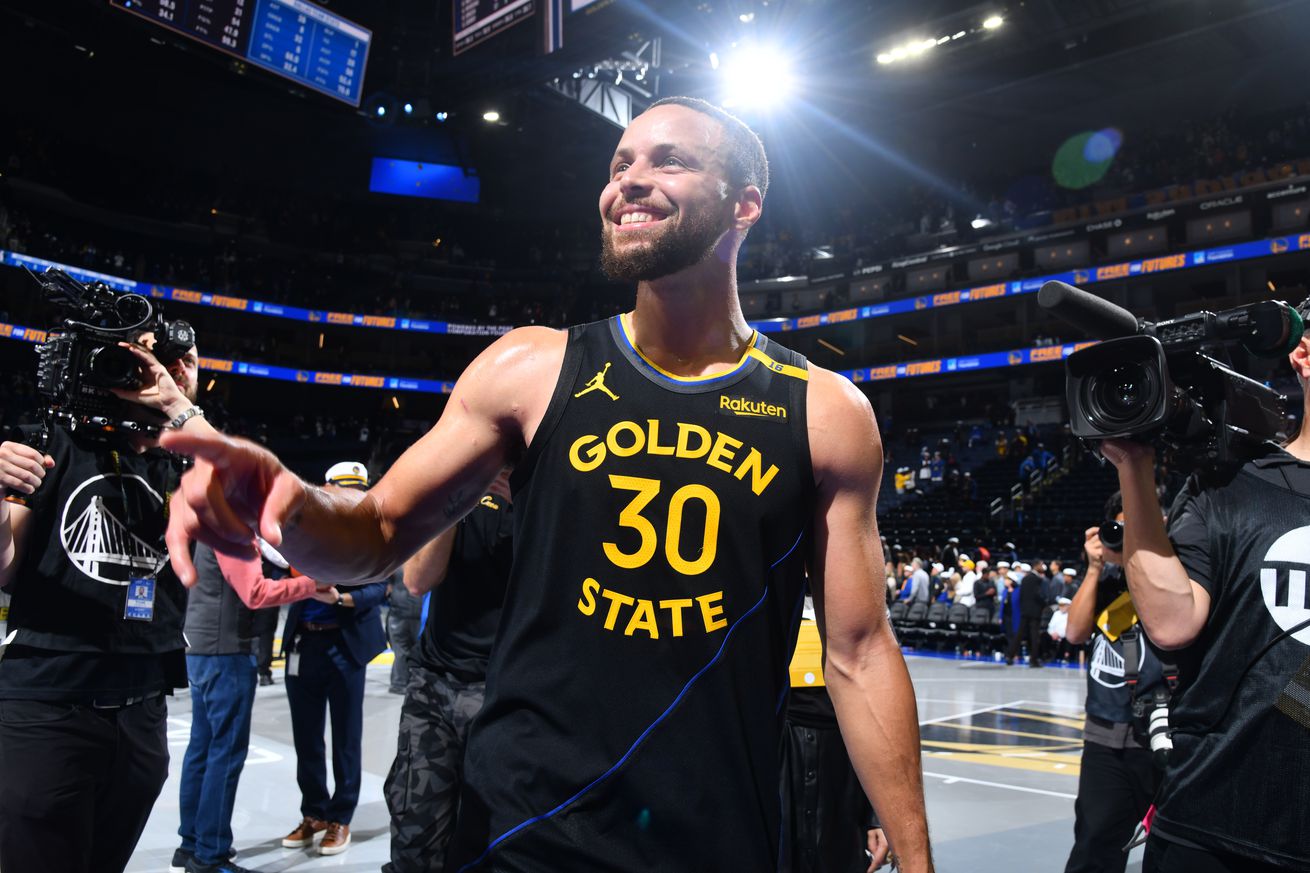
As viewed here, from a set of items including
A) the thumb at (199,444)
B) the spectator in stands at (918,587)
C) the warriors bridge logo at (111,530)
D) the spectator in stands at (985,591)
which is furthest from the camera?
the spectator in stands at (918,587)

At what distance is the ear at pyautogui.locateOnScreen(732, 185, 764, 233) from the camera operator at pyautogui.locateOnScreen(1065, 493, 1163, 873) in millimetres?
2194

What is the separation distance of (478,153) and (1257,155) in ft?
80.5

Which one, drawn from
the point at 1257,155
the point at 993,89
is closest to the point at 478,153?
the point at 993,89

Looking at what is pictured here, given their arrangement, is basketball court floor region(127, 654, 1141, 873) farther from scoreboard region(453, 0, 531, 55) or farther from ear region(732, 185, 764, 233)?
scoreboard region(453, 0, 531, 55)

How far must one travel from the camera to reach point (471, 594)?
3553mm

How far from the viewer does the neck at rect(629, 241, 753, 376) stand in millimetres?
1966

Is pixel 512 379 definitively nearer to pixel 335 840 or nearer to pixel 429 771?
pixel 429 771

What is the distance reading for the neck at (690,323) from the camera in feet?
6.45

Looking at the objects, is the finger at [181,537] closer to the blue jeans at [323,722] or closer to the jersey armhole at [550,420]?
the jersey armhole at [550,420]

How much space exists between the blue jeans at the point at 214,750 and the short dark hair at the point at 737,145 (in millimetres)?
3787

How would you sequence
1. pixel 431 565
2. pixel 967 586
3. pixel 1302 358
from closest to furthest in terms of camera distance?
pixel 1302 358 < pixel 431 565 < pixel 967 586

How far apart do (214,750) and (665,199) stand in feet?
12.6

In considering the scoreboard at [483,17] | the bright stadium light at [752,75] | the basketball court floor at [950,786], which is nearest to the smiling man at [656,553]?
the basketball court floor at [950,786]

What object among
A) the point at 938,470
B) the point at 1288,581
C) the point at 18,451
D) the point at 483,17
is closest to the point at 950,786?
the point at 1288,581
